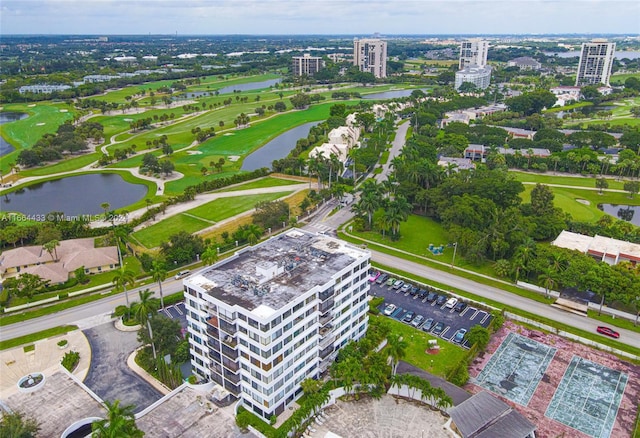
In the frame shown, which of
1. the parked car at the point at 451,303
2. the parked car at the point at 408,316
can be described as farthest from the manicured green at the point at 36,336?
the parked car at the point at 451,303

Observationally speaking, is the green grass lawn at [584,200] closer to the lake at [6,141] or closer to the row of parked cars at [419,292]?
the row of parked cars at [419,292]

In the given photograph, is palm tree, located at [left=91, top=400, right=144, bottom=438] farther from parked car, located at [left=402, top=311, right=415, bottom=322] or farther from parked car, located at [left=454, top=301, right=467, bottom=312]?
parked car, located at [left=454, top=301, right=467, bottom=312]

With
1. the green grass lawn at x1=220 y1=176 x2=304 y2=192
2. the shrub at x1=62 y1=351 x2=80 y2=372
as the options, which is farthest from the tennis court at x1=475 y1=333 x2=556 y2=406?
the green grass lawn at x1=220 y1=176 x2=304 y2=192

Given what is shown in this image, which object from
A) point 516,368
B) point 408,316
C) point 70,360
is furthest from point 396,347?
point 70,360

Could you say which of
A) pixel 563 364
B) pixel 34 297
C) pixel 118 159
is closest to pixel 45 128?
pixel 118 159

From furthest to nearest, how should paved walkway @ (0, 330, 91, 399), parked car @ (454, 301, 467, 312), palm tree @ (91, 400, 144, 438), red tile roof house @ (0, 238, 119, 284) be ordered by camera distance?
1. red tile roof house @ (0, 238, 119, 284)
2. parked car @ (454, 301, 467, 312)
3. paved walkway @ (0, 330, 91, 399)
4. palm tree @ (91, 400, 144, 438)

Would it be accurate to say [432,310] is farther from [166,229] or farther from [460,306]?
[166,229]
